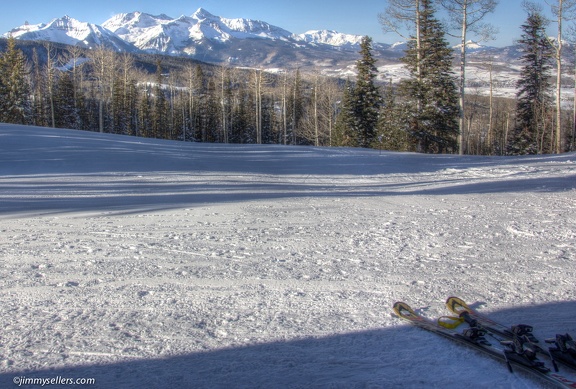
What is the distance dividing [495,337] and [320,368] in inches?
58.7

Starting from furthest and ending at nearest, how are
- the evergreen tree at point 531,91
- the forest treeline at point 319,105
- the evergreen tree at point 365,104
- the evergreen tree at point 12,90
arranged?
the evergreen tree at point 12,90, the evergreen tree at point 365,104, the evergreen tree at point 531,91, the forest treeline at point 319,105

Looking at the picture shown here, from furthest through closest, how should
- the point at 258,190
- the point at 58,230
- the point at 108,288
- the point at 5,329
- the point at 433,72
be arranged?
the point at 433,72
the point at 258,190
the point at 58,230
the point at 108,288
the point at 5,329

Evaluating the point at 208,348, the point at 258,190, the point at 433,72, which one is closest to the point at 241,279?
the point at 208,348

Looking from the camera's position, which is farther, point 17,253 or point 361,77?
point 361,77

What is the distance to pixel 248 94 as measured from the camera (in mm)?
55812

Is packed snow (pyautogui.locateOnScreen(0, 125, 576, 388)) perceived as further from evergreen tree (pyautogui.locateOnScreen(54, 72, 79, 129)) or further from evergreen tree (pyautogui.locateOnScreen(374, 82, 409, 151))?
evergreen tree (pyautogui.locateOnScreen(54, 72, 79, 129))

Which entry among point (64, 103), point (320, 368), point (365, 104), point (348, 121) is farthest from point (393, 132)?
point (64, 103)

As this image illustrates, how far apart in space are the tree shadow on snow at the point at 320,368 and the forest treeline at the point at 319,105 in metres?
19.1

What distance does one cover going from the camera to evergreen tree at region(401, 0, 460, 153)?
22.5 meters

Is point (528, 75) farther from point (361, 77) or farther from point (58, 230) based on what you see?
point (58, 230)

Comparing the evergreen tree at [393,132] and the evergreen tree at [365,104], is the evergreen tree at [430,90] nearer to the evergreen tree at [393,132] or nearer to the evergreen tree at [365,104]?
the evergreen tree at [393,132]

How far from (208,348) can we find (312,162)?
38.6ft

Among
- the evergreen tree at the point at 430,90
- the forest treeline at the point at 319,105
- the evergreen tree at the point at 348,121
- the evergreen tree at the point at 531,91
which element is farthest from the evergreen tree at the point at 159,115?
the evergreen tree at the point at 531,91

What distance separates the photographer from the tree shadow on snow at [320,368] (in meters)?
2.72
